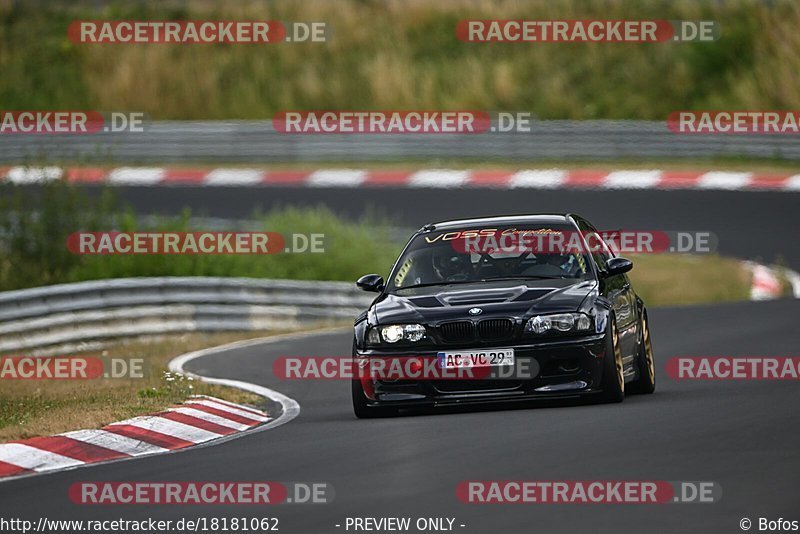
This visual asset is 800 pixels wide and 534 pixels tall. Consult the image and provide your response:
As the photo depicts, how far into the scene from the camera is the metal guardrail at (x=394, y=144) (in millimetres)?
29875

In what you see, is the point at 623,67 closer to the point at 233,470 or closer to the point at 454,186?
the point at 454,186

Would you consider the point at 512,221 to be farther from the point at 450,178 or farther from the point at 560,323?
the point at 450,178

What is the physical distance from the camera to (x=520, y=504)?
800 cm

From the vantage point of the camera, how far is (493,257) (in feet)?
40.6

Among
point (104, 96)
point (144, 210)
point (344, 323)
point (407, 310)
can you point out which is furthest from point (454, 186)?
point (407, 310)

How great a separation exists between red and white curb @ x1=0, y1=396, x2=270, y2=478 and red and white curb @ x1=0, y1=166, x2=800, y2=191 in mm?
14091

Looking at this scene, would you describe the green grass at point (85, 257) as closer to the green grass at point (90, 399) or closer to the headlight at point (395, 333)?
the green grass at point (90, 399)

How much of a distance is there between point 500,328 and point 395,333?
2.38ft

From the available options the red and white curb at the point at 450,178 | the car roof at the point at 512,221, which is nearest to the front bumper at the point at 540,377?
the car roof at the point at 512,221

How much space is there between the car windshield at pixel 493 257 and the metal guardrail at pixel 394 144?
1679 cm

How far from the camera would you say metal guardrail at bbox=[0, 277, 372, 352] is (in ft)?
64.4

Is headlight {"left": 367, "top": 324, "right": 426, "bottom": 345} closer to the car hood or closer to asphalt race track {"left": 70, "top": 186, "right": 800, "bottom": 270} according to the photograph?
the car hood

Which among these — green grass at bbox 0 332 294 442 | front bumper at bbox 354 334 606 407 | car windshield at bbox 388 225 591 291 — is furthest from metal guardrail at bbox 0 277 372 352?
front bumper at bbox 354 334 606 407

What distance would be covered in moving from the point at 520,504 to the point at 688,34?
96.7 ft
